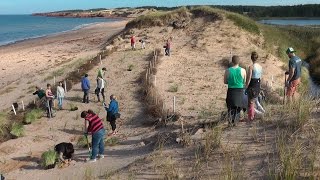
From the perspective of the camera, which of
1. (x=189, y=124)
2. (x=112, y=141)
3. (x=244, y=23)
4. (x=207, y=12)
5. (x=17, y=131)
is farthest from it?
(x=207, y=12)

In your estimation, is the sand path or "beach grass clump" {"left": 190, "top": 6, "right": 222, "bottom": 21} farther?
"beach grass clump" {"left": 190, "top": 6, "right": 222, "bottom": 21}

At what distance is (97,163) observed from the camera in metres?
10.3

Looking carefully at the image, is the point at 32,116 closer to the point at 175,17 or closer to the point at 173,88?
the point at 173,88

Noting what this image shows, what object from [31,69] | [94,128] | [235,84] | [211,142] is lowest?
[31,69]

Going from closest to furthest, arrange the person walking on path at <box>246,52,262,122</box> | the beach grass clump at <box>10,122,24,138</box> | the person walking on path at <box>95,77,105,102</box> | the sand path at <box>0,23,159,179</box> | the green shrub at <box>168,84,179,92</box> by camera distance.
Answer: the person walking on path at <box>246,52,262,122</box>
the sand path at <box>0,23,159,179</box>
the beach grass clump at <box>10,122,24,138</box>
the person walking on path at <box>95,77,105,102</box>
the green shrub at <box>168,84,179,92</box>

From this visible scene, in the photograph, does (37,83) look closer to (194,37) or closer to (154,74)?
(154,74)

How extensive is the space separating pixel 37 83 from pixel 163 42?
14.0 m

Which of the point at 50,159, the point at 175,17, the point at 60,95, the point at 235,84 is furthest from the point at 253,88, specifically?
the point at 175,17

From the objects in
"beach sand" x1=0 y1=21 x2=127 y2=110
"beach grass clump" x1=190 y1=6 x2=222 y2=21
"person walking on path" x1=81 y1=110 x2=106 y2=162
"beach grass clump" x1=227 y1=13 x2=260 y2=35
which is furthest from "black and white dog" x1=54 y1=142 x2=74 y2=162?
"beach grass clump" x1=190 y1=6 x2=222 y2=21

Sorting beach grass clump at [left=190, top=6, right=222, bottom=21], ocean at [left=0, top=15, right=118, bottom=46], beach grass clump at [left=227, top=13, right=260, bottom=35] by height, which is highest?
beach grass clump at [left=190, top=6, right=222, bottom=21]

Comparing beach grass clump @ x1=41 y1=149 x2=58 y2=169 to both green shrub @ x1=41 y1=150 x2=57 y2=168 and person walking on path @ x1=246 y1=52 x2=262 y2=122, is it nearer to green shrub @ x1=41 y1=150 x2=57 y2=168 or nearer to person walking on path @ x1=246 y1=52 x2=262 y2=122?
green shrub @ x1=41 y1=150 x2=57 y2=168

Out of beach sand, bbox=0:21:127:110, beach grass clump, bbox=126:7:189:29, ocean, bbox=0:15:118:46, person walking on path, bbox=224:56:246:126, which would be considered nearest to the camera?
person walking on path, bbox=224:56:246:126

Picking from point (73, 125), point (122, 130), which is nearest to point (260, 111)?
point (122, 130)

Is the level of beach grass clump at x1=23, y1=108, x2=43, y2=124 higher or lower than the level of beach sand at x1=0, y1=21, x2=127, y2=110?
higher
